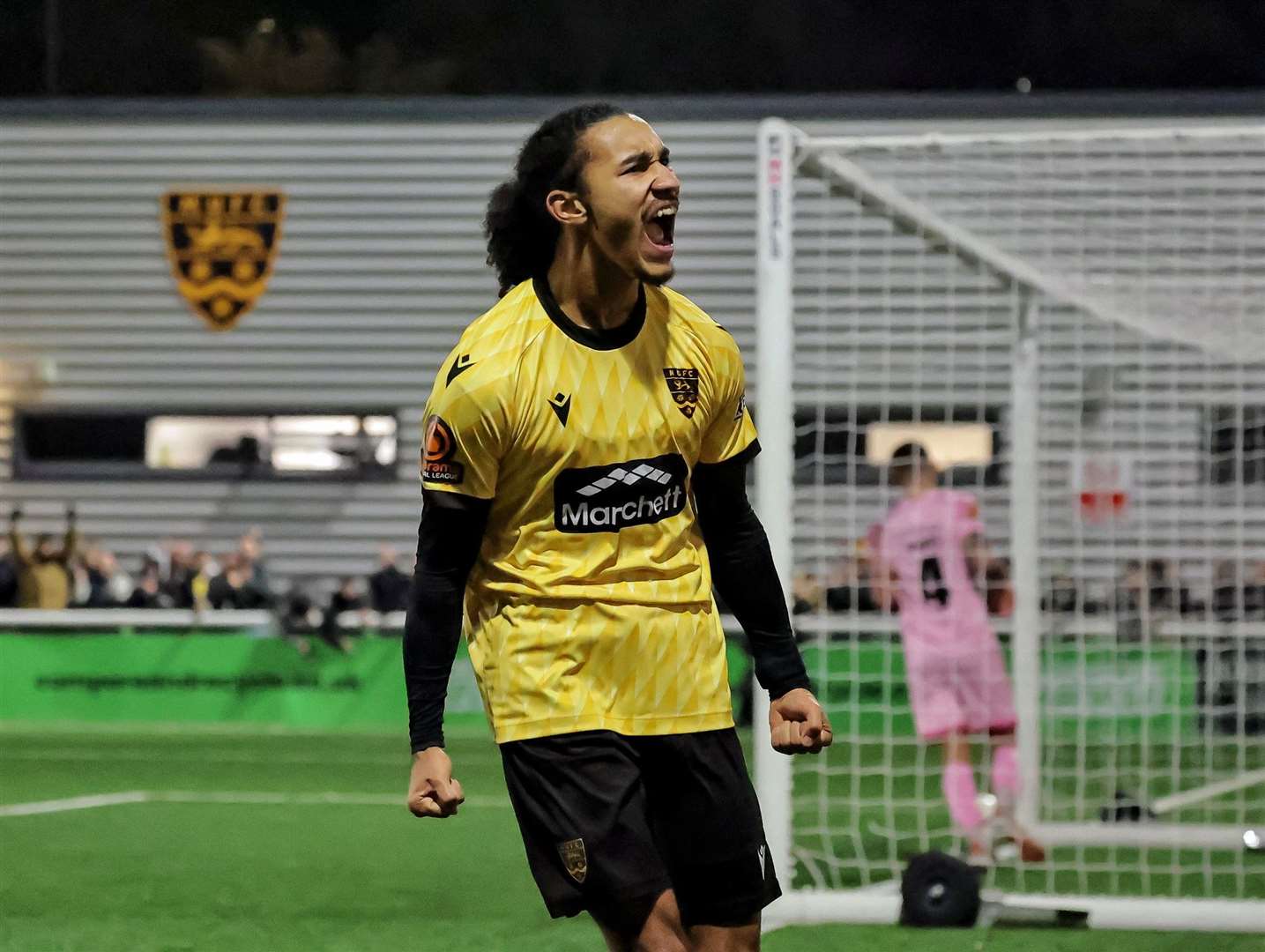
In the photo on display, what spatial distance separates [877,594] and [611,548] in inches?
226

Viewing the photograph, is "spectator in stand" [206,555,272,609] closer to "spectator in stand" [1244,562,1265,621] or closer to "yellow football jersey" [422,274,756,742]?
"spectator in stand" [1244,562,1265,621]

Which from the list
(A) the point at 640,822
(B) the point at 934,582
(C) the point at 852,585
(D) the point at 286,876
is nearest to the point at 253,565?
(D) the point at 286,876

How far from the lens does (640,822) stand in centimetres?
367

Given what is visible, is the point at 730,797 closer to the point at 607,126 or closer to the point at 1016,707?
the point at 607,126

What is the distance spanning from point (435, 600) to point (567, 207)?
788 mm

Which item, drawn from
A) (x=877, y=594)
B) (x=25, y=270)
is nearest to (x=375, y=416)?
(x=25, y=270)

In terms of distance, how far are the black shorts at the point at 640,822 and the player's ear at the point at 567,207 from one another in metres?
0.97

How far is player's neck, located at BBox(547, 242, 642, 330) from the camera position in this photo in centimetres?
379

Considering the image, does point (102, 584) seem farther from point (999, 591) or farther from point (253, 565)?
point (999, 591)

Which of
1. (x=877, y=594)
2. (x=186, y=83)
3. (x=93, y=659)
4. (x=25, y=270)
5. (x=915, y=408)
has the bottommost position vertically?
(x=93, y=659)

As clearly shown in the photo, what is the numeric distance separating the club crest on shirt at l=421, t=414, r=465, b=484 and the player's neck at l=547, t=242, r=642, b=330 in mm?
348

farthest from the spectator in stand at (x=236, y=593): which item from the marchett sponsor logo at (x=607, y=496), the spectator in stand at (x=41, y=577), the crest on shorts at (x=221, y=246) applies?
the marchett sponsor logo at (x=607, y=496)

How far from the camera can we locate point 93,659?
650 inches

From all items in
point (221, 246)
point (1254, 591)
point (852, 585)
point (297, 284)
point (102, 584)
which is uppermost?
point (221, 246)
